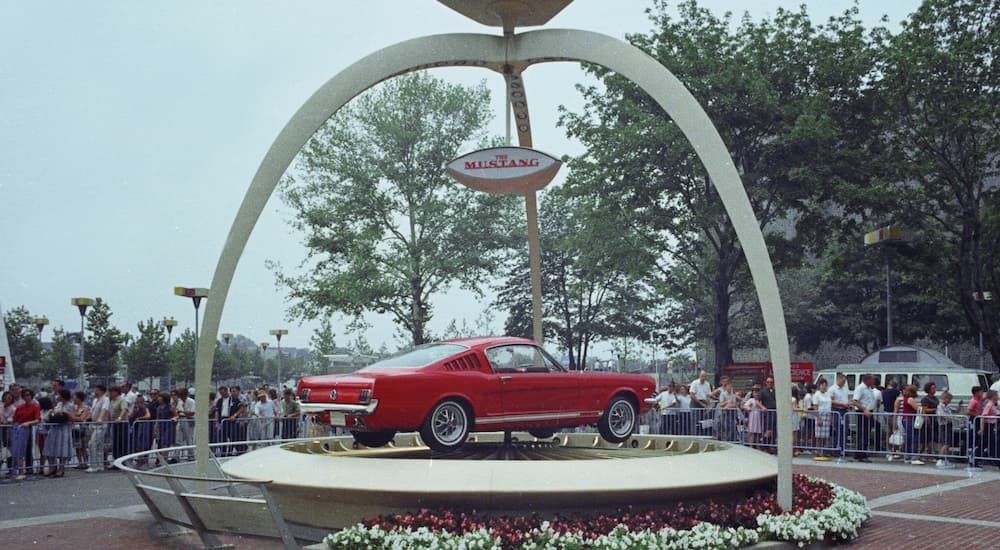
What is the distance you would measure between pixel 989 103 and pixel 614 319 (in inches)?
780

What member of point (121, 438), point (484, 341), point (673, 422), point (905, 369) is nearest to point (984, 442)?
point (673, 422)

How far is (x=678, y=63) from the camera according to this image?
33.3 meters

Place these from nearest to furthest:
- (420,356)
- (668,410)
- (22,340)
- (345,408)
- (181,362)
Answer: (345,408) → (420,356) → (668,410) → (22,340) → (181,362)

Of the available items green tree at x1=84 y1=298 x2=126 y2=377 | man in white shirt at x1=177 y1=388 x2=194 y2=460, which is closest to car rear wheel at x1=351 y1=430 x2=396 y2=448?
man in white shirt at x1=177 y1=388 x2=194 y2=460

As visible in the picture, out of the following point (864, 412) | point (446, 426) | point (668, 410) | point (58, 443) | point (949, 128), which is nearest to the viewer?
point (446, 426)

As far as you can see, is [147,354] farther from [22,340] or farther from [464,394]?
[464,394]

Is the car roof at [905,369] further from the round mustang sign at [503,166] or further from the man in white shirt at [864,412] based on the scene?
the round mustang sign at [503,166]

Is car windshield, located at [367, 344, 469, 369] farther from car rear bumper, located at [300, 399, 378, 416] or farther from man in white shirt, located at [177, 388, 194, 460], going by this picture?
man in white shirt, located at [177, 388, 194, 460]

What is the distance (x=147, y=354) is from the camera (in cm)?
7612

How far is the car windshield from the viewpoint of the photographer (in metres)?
12.1

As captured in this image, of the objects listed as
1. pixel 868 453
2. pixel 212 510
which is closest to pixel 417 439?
pixel 212 510

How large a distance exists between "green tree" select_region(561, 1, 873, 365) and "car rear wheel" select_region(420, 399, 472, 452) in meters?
22.5

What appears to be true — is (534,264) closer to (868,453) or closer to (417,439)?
(417,439)

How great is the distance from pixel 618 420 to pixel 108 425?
45.1 feet
